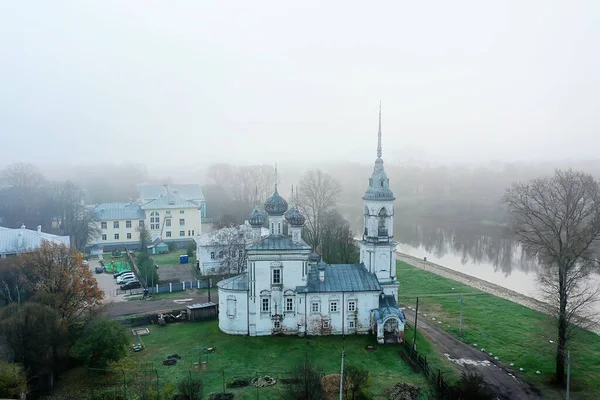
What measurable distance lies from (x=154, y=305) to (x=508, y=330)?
20689 mm

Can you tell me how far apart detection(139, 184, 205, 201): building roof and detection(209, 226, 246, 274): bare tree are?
768 inches

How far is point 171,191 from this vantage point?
187 feet

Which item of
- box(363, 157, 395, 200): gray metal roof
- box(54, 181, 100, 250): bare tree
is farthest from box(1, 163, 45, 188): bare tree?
box(363, 157, 395, 200): gray metal roof

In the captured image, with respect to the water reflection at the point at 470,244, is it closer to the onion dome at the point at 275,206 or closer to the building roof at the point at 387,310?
the building roof at the point at 387,310

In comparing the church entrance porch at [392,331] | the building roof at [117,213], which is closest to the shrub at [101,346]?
the church entrance porch at [392,331]

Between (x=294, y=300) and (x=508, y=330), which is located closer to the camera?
(x=294, y=300)

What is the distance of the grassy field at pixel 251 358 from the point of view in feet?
61.6

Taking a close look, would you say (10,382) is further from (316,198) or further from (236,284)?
(316,198)

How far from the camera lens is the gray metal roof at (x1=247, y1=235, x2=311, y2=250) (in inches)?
932

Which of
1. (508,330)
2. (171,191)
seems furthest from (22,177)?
(508,330)

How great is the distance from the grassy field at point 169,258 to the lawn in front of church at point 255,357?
17476mm

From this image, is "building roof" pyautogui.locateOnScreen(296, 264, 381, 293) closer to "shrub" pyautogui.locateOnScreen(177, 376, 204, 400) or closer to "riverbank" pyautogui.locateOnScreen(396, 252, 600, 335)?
"shrub" pyautogui.locateOnScreen(177, 376, 204, 400)

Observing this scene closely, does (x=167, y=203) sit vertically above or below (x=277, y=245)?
above

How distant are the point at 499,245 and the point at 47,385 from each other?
4684 centimetres
